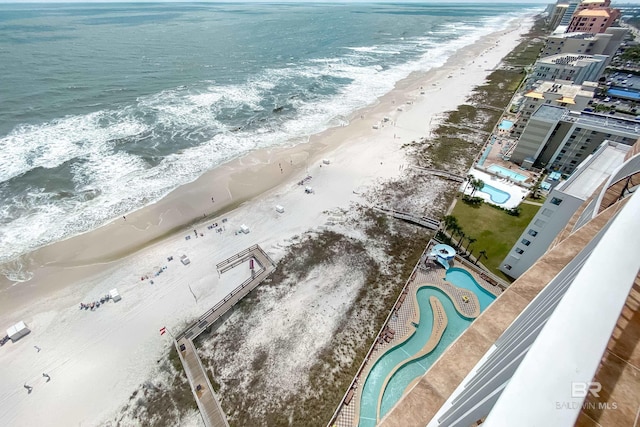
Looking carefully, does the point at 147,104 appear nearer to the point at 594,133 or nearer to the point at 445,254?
the point at 445,254

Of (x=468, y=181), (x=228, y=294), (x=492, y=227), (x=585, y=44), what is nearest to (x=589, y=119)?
(x=468, y=181)

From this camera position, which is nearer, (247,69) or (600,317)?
(600,317)

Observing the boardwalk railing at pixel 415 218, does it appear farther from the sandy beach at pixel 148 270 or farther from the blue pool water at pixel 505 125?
the blue pool water at pixel 505 125

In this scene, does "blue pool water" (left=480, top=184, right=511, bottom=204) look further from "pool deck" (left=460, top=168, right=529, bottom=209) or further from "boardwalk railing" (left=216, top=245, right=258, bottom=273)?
"boardwalk railing" (left=216, top=245, right=258, bottom=273)

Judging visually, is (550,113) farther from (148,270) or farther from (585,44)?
(585,44)

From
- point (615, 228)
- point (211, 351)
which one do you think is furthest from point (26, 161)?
point (615, 228)

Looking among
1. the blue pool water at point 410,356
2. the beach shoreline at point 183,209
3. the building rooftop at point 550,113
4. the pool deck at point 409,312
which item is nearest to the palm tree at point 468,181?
the building rooftop at point 550,113
